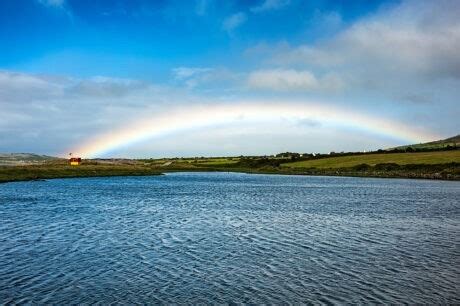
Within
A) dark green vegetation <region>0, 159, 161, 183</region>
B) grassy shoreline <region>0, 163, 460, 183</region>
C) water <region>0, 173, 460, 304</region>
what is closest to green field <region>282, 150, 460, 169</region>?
grassy shoreline <region>0, 163, 460, 183</region>

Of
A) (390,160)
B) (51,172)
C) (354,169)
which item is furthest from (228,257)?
(390,160)

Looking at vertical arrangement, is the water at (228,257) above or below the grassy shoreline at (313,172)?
below

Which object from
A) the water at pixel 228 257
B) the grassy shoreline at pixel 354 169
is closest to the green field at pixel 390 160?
the grassy shoreline at pixel 354 169

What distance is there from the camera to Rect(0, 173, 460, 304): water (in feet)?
62.8

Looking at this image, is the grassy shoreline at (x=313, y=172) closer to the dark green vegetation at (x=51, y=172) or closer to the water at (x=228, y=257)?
the dark green vegetation at (x=51, y=172)

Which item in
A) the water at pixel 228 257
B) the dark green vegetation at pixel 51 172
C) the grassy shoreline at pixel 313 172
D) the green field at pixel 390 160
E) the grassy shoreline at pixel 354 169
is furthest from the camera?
the green field at pixel 390 160

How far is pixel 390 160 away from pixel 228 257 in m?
145

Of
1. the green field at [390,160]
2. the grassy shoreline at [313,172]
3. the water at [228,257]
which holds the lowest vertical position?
the water at [228,257]

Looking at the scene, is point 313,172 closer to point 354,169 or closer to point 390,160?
point 354,169

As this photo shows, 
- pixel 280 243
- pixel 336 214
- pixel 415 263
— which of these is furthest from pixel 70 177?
pixel 415 263

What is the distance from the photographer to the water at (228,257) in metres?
19.1

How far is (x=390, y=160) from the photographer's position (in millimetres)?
161500

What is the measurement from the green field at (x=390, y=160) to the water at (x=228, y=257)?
10562 cm

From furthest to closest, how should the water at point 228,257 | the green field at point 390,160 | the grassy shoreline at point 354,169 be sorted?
the green field at point 390,160 → the grassy shoreline at point 354,169 → the water at point 228,257
